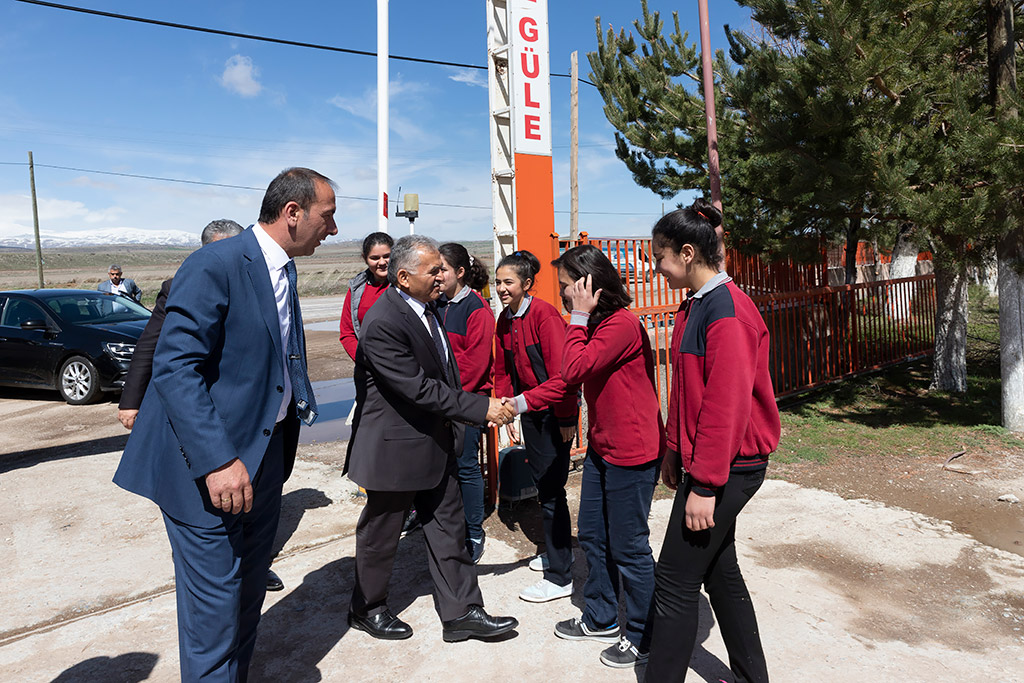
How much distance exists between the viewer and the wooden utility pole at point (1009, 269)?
258 inches

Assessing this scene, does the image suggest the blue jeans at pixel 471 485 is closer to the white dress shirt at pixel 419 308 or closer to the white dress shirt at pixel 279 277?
the white dress shirt at pixel 419 308

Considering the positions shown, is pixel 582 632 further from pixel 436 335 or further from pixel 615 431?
pixel 436 335

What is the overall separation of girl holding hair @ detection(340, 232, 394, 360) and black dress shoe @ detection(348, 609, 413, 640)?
1.81 metres

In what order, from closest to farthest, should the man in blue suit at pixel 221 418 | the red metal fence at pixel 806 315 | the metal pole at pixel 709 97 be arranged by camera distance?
the man in blue suit at pixel 221 418 → the red metal fence at pixel 806 315 → the metal pole at pixel 709 97

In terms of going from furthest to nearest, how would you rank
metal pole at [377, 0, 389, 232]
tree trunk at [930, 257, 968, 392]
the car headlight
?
the car headlight → tree trunk at [930, 257, 968, 392] → metal pole at [377, 0, 389, 232]

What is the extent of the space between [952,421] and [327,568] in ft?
21.9

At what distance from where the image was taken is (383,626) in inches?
130

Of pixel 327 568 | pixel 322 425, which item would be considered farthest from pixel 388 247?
pixel 322 425

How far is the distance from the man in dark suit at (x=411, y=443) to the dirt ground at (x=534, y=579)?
182 mm

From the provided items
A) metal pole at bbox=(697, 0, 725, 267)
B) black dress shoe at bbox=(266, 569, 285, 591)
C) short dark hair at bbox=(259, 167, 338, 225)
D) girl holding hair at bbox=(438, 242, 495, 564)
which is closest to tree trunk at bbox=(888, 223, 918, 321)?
metal pole at bbox=(697, 0, 725, 267)

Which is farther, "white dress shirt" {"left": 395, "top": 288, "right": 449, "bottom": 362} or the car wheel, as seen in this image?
the car wheel

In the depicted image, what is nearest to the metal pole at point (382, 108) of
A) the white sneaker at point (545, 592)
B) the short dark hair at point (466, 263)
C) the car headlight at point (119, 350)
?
the short dark hair at point (466, 263)

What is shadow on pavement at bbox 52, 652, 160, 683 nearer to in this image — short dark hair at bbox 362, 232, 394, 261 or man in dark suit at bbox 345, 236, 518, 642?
man in dark suit at bbox 345, 236, 518, 642

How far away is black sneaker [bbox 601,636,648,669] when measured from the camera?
2.98m
